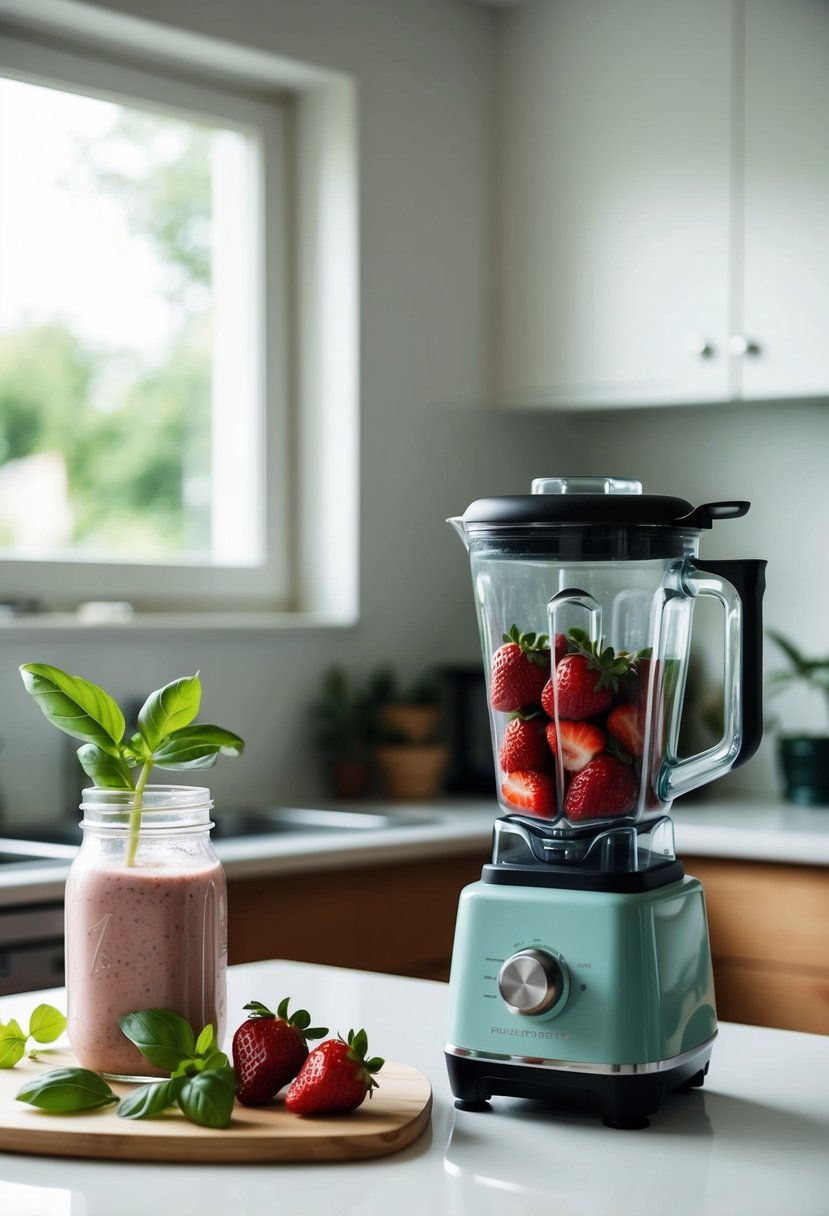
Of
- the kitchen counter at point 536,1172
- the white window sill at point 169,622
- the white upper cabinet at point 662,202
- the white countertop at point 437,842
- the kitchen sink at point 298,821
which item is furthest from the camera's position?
the white upper cabinet at point 662,202

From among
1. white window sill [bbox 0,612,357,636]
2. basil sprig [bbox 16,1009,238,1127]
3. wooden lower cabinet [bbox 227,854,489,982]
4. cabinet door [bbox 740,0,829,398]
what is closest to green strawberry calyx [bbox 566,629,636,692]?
basil sprig [bbox 16,1009,238,1127]

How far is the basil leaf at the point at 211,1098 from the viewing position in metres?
0.97

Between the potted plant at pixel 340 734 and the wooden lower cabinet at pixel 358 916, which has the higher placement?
the potted plant at pixel 340 734

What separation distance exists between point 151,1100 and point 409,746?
2142 millimetres

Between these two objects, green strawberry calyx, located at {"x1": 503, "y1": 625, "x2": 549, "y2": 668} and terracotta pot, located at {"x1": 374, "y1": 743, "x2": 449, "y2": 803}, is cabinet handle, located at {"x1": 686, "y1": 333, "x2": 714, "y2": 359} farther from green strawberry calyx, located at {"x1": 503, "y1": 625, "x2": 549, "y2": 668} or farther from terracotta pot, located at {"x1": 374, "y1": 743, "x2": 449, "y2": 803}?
green strawberry calyx, located at {"x1": 503, "y1": 625, "x2": 549, "y2": 668}

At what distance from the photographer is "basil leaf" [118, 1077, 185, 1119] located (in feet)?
3.23

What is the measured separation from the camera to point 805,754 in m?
2.97

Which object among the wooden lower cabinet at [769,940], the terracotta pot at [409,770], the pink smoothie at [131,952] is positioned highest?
the pink smoothie at [131,952]

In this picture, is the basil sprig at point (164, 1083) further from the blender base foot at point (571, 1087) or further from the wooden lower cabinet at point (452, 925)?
the wooden lower cabinet at point (452, 925)

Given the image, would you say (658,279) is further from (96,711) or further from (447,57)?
(96,711)

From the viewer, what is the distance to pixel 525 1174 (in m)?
0.96

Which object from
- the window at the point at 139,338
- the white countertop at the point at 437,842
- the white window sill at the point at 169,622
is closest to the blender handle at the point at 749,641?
the white countertop at the point at 437,842

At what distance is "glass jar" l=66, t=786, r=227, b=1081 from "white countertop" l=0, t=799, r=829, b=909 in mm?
947

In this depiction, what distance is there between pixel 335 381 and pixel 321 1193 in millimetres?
2373
